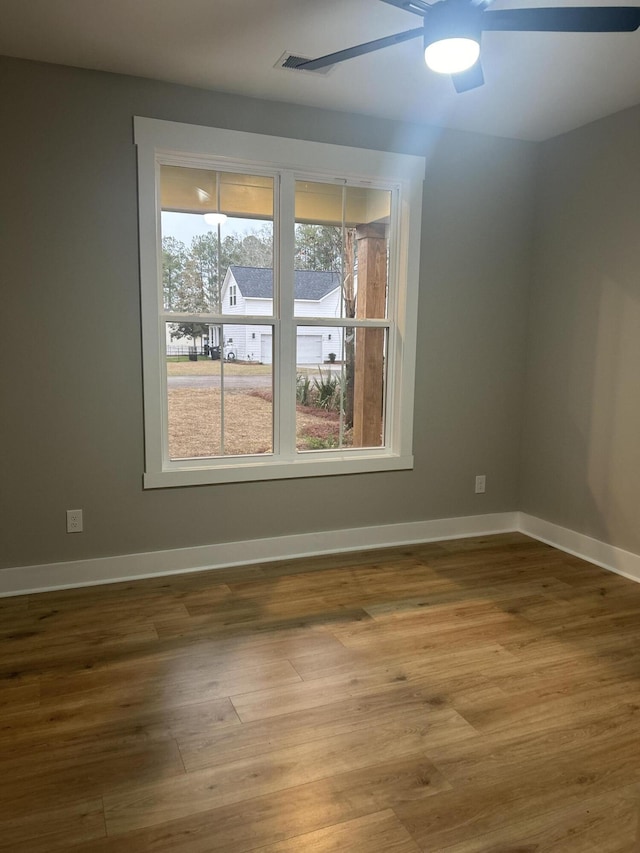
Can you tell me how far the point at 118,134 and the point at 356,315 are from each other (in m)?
1.61

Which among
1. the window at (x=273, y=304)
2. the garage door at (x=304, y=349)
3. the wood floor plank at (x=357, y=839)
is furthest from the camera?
the garage door at (x=304, y=349)

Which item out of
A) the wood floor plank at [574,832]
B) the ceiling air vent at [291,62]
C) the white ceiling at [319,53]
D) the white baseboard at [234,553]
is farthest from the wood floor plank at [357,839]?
the ceiling air vent at [291,62]

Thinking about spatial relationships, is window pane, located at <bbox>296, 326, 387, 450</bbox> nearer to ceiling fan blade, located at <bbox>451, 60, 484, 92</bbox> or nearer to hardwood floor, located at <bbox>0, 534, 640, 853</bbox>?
hardwood floor, located at <bbox>0, 534, 640, 853</bbox>

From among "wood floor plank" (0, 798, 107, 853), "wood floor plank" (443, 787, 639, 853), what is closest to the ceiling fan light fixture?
"wood floor plank" (443, 787, 639, 853)

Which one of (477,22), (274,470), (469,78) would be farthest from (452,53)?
(274,470)

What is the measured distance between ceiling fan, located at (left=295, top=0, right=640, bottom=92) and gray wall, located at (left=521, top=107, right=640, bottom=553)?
70.0 inches

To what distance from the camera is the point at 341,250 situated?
142 inches

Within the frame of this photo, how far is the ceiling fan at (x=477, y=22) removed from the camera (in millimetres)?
1740

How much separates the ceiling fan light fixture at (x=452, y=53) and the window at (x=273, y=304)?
145 cm

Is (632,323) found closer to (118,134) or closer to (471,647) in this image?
(471,647)

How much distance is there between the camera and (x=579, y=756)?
1.93m

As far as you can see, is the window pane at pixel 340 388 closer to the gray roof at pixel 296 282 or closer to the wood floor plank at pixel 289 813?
the gray roof at pixel 296 282

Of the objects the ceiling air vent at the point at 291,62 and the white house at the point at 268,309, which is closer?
the ceiling air vent at the point at 291,62

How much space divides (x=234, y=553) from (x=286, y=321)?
137 centimetres
